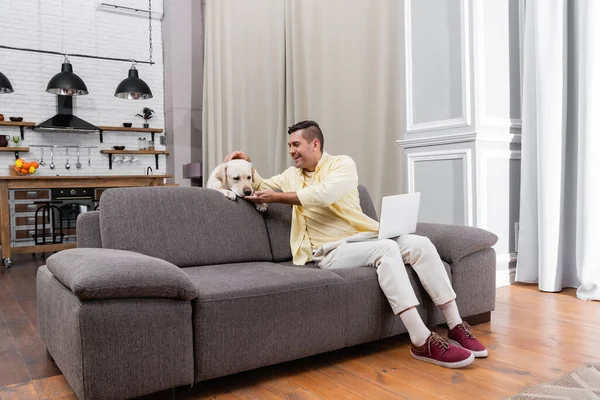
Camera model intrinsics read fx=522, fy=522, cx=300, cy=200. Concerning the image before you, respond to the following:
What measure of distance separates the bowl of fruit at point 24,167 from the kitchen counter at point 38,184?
862 mm

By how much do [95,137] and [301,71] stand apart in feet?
10.0

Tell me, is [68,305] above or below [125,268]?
below

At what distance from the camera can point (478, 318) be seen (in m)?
2.64

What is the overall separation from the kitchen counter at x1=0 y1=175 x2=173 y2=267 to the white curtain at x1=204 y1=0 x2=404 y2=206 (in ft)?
4.39

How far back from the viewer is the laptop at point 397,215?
226 cm

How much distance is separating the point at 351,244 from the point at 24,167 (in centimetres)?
499

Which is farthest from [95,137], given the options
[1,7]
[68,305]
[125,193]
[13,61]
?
[68,305]

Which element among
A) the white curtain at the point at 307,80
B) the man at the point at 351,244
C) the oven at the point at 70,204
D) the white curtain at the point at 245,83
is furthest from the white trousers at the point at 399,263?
the oven at the point at 70,204

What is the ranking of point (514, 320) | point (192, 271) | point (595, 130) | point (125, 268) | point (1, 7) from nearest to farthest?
point (125, 268), point (192, 271), point (514, 320), point (595, 130), point (1, 7)

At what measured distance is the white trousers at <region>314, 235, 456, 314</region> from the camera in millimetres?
2109

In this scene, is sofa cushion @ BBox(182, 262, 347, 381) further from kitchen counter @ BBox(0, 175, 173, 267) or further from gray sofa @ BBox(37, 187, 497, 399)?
kitchen counter @ BBox(0, 175, 173, 267)

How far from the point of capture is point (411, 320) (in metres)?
2.06

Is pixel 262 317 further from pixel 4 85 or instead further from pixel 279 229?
pixel 4 85

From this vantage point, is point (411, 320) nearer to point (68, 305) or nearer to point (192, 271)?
point (192, 271)
